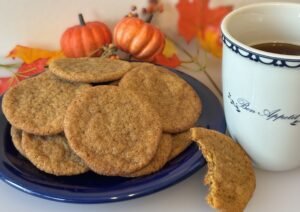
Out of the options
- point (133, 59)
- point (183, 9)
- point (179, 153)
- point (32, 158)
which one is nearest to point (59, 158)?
point (32, 158)

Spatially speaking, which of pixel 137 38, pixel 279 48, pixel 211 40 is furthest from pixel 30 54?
pixel 279 48

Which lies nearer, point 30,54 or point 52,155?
point 52,155

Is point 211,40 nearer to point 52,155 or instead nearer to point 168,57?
point 168,57

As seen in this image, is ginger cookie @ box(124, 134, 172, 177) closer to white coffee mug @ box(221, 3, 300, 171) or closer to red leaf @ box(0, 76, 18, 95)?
white coffee mug @ box(221, 3, 300, 171)

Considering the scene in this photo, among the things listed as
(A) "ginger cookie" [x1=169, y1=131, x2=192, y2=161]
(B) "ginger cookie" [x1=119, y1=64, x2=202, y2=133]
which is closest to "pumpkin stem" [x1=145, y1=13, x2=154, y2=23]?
(B) "ginger cookie" [x1=119, y1=64, x2=202, y2=133]

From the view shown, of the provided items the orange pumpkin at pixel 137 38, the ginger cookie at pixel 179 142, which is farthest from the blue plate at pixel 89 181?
the orange pumpkin at pixel 137 38

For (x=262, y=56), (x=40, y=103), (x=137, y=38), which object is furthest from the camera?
(x=137, y=38)
